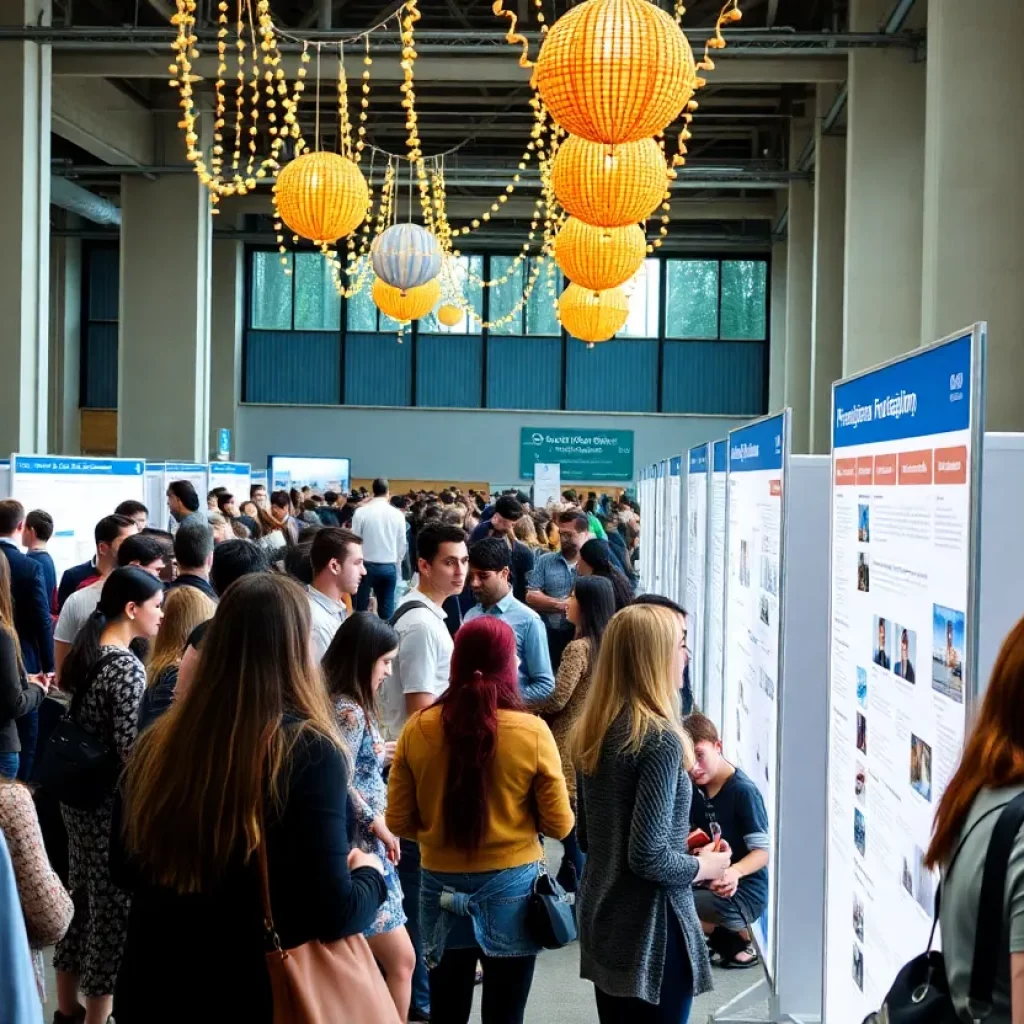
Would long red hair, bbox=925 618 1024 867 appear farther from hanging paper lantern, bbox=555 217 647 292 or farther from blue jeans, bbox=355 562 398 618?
blue jeans, bbox=355 562 398 618

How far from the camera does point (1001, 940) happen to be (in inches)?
59.7

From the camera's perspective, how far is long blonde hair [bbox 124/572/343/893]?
84.6 inches

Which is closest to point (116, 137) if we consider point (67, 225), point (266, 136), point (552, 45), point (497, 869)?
point (266, 136)

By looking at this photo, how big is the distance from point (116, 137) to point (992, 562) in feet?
58.3

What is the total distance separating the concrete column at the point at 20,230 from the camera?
13250 mm

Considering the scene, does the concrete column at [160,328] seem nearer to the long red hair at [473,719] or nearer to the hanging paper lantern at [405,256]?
the hanging paper lantern at [405,256]

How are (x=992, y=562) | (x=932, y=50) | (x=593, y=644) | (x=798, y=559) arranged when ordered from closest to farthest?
(x=992, y=562) < (x=798, y=559) < (x=593, y=644) < (x=932, y=50)

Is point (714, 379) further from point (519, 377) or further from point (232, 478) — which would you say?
point (232, 478)

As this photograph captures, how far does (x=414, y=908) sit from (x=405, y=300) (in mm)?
8715

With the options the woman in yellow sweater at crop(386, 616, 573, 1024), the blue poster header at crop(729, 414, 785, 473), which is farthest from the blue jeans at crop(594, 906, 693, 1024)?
the blue poster header at crop(729, 414, 785, 473)

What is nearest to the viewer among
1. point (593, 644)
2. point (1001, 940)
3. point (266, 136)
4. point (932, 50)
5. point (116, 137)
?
point (1001, 940)

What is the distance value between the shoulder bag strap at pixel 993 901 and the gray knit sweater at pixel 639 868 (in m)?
1.49

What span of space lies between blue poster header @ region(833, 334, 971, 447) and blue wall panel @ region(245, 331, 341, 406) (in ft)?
83.4

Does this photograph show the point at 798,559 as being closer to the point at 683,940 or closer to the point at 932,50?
the point at 683,940
